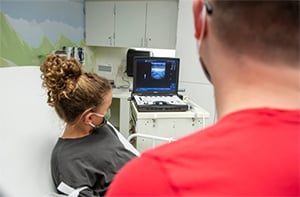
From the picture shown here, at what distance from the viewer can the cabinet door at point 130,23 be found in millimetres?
3846

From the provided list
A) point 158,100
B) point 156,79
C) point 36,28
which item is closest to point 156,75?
point 156,79

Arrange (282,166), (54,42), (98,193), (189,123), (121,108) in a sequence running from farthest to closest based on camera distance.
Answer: (121,108)
(54,42)
(189,123)
(98,193)
(282,166)

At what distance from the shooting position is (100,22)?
405 cm

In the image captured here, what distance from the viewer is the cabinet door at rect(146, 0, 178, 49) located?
12.2 ft

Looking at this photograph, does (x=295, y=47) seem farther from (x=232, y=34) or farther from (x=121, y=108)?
(x=121, y=108)

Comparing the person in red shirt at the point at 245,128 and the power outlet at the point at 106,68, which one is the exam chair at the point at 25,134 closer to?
the person in red shirt at the point at 245,128

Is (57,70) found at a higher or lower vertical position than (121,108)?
higher

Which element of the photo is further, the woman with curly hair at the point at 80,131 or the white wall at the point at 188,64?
the white wall at the point at 188,64

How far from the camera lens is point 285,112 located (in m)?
0.45

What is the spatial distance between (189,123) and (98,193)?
3.38 ft

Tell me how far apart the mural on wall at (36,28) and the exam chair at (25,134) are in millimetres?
1252

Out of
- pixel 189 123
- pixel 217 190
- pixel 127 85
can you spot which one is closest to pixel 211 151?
pixel 217 190

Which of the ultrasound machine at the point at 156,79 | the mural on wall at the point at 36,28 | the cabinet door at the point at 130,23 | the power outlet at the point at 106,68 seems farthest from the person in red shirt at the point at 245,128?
the power outlet at the point at 106,68

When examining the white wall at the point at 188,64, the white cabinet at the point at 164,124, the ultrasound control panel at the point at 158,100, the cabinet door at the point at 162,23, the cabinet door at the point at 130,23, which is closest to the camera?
the white cabinet at the point at 164,124
